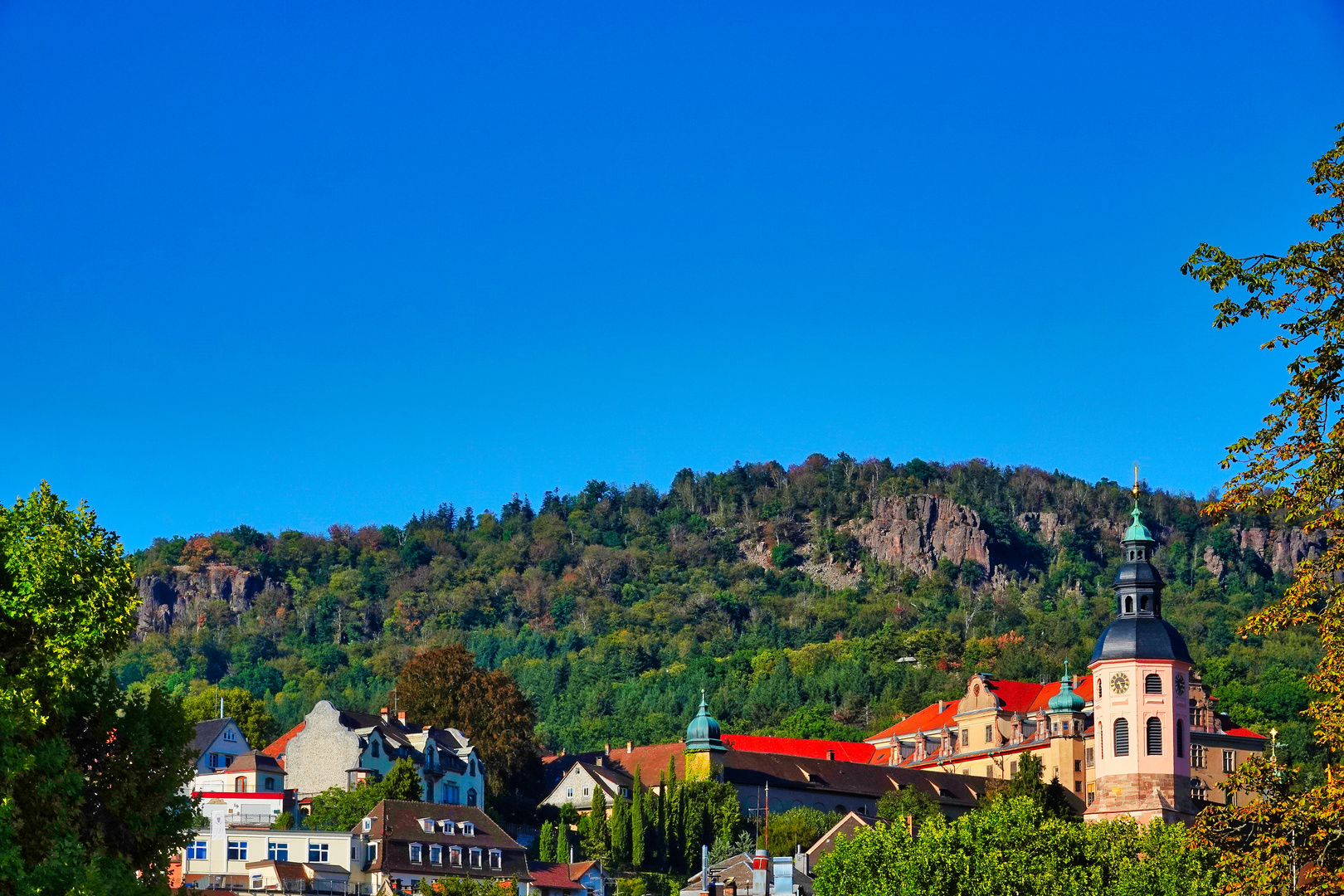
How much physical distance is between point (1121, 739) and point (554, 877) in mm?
27957

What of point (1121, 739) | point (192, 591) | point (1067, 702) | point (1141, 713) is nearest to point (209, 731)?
point (1121, 739)

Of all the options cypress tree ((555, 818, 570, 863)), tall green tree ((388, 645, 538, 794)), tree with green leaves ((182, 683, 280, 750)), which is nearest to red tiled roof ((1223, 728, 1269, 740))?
tall green tree ((388, 645, 538, 794))

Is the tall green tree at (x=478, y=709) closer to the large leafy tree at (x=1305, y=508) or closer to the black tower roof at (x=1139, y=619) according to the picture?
the black tower roof at (x=1139, y=619)

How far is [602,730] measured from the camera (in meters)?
129

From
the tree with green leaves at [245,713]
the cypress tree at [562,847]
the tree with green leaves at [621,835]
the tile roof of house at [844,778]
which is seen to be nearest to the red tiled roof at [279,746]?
the tree with green leaves at [245,713]

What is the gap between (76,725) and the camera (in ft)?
115

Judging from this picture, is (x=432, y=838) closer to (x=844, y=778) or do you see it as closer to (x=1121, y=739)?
(x=1121, y=739)

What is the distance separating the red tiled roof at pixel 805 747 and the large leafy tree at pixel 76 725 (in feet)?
263

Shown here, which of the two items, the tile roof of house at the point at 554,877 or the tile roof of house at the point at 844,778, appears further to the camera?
the tile roof of house at the point at 844,778

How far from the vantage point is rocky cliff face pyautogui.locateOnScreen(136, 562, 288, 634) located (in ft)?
618

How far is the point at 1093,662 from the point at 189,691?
238ft

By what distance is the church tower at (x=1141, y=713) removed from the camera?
286 ft

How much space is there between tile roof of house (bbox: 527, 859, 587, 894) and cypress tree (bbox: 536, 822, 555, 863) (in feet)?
7.94

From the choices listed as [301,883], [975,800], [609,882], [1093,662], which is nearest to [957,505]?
[975,800]
